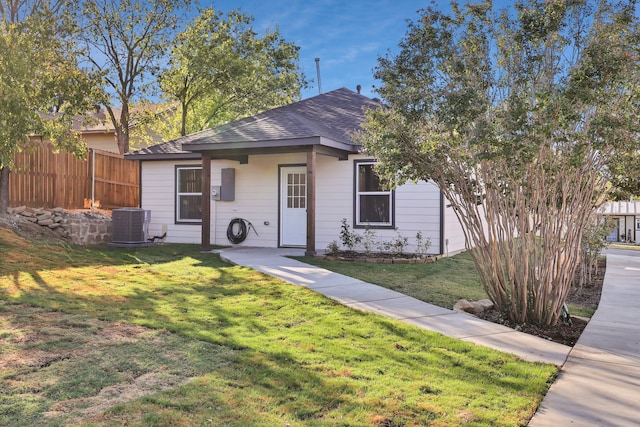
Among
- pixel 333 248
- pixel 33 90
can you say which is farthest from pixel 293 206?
pixel 33 90

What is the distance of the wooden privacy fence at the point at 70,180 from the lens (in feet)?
41.1

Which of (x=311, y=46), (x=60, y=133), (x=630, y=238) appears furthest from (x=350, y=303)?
(x=630, y=238)

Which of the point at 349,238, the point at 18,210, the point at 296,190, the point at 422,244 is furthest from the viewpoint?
the point at 296,190

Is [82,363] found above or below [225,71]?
below

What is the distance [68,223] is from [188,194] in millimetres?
2990

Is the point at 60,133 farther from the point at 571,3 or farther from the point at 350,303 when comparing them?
the point at 571,3

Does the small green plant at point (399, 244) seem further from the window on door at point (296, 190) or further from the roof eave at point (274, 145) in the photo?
the window on door at point (296, 190)

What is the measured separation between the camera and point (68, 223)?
12.4 m

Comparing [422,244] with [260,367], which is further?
[422,244]

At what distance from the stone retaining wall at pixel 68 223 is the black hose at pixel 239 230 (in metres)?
3.36

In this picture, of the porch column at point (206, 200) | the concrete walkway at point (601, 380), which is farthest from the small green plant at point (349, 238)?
the concrete walkway at point (601, 380)

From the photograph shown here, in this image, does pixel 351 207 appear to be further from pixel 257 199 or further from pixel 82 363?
pixel 82 363

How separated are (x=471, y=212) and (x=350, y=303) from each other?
5.77ft

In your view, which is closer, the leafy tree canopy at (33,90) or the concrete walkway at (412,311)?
the concrete walkway at (412,311)
